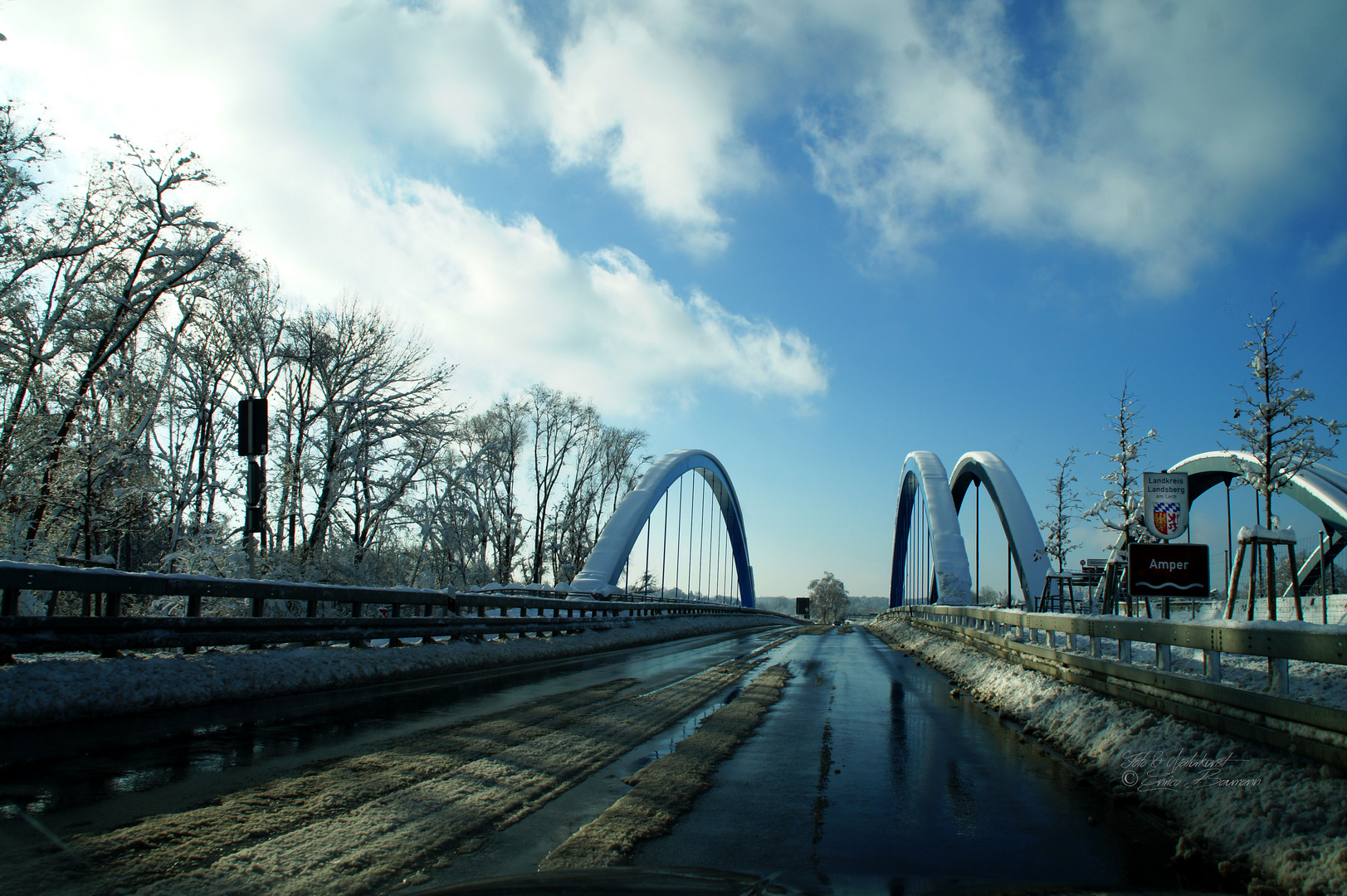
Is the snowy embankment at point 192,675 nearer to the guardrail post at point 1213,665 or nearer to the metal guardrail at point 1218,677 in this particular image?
the metal guardrail at point 1218,677

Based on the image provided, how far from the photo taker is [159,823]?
3.52 meters

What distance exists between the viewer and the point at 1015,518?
129ft

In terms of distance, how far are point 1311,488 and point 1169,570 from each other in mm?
31538

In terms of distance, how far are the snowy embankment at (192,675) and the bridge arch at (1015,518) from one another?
2897 centimetres

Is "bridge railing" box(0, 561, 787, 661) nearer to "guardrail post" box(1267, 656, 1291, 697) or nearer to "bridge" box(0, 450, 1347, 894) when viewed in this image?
"bridge" box(0, 450, 1347, 894)

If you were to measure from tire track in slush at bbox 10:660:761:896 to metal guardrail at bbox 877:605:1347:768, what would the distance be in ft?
11.9

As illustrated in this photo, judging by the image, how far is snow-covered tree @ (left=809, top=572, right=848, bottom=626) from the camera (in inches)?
5379

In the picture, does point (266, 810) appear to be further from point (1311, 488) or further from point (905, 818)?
point (1311, 488)

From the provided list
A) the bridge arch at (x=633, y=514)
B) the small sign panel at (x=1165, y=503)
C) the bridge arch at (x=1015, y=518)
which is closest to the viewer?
the small sign panel at (x=1165, y=503)

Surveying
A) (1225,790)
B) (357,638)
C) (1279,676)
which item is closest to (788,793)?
(1225,790)

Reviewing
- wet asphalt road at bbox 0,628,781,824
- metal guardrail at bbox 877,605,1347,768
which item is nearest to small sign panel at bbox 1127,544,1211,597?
metal guardrail at bbox 877,605,1347,768

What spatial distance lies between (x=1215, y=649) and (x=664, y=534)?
43035mm

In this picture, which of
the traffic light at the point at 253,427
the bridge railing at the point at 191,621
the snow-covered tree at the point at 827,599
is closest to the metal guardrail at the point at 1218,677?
the bridge railing at the point at 191,621

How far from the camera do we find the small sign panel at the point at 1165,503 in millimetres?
18625
